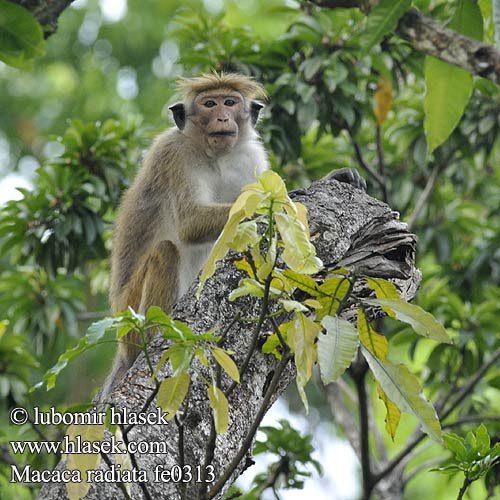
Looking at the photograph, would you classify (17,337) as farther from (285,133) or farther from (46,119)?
(46,119)

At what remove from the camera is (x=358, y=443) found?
7.99 meters

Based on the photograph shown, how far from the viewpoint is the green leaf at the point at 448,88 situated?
5.04m

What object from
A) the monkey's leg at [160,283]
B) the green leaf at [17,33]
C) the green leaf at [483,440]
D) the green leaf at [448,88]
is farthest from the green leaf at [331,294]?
the monkey's leg at [160,283]

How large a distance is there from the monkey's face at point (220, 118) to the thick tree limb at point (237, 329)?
213 centimetres

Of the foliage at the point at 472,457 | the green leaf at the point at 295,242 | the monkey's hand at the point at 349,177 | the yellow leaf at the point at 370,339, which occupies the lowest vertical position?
the foliage at the point at 472,457

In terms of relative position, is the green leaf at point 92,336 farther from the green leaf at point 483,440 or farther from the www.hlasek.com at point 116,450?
the green leaf at point 483,440

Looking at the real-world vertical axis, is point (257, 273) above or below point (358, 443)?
above

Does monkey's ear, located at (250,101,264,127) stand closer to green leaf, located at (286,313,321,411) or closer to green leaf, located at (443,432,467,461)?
green leaf, located at (443,432,467,461)

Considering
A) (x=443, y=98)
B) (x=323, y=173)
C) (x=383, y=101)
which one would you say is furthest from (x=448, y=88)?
(x=323, y=173)

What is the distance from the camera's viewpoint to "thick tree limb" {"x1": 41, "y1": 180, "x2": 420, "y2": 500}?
299 cm

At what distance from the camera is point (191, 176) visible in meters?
6.25

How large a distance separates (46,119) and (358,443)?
469 inches

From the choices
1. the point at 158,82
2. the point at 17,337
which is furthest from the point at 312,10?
the point at 158,82

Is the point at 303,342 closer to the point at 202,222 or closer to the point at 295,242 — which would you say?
the point at 295,242
